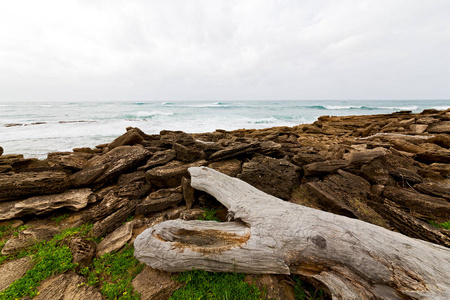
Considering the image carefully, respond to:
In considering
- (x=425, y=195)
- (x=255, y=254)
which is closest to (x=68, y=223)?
(x=255, y=254)

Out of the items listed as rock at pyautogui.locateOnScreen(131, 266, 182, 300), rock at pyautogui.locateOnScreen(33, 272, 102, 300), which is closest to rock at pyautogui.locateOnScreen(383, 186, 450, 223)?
rock at pyautogui.locateOnScreen(131, 266, 182, 300)

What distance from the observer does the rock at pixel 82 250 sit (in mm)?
3109

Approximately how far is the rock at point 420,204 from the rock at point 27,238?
7.60m

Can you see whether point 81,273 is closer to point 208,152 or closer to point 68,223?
point 68,223

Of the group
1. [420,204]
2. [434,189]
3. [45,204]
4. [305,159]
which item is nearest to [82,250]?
[45,204]

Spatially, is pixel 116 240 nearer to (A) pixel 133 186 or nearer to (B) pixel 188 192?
(A) pixel 133 186

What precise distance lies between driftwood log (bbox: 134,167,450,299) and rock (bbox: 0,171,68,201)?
3.45 m

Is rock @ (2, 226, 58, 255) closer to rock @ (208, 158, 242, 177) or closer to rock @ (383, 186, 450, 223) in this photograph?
rock @ (208, 158, 242, 177)

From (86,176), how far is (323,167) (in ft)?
21.9

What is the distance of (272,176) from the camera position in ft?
15.5

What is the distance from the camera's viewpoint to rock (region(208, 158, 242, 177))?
4969 mm

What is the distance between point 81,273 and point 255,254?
9.62 feet

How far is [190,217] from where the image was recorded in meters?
3.86

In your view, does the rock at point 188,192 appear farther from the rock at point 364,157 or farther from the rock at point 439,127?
the rock at point 439,127
